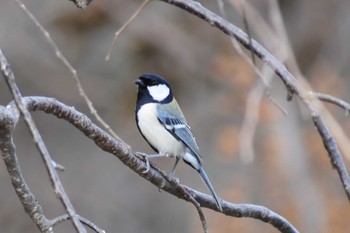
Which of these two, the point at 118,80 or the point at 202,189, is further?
the point at 118,80

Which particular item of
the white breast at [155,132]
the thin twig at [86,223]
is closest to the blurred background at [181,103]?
the white breast at [155,132]

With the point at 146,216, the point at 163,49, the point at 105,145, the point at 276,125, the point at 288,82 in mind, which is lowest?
the point at 105,145

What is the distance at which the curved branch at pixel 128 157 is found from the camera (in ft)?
5.97

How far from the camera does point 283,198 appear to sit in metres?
7.73

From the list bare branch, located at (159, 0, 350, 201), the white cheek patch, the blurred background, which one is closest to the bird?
the white cheek patch

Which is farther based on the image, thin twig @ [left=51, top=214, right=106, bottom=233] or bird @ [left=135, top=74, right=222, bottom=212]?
bird @ [left=135, top=74, right=222, bottom=212]

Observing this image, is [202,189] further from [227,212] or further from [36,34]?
[227,212]

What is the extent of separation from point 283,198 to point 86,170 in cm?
193

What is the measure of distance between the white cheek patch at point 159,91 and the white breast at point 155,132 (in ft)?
0.18

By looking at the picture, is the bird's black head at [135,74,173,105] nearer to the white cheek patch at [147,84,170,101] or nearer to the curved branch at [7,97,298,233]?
the white cheek patch at [147,84,170,101]

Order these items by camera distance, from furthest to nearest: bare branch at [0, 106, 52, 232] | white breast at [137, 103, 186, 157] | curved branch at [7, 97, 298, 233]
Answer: white breast at [137, 103, 186, 157] → curved branch at [7, 97, 298, 233] → bare branch at [0, 106, 52, 232]

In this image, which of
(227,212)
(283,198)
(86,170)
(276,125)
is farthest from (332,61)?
(227,212)

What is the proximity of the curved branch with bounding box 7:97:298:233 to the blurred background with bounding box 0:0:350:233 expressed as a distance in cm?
525

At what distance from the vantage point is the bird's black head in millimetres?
3084
